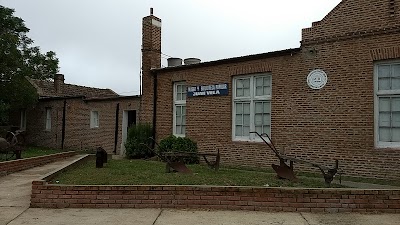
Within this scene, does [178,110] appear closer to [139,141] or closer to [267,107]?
[139,141]

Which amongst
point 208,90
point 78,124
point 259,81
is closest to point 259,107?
point 259,81

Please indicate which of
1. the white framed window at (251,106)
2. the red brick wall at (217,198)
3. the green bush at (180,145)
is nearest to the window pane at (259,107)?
the white framed window at (251,106)

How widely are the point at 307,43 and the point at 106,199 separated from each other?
26.0ft

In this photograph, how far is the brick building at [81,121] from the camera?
1959 centimetres

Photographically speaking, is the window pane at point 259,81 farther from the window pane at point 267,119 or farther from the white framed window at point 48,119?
the white framed window at point 48,119

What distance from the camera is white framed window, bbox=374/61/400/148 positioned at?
10500 mm

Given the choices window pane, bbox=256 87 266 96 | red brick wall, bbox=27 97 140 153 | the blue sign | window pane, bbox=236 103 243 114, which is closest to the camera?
window pane, bbox=256 87 266 96

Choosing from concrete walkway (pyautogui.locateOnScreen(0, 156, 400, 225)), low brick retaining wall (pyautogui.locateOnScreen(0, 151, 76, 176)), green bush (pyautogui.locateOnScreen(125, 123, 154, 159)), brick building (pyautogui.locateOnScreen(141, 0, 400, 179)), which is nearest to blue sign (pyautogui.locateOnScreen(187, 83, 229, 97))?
brick building (pyautogui.locateOnScreen(141, 0, 400, 179))

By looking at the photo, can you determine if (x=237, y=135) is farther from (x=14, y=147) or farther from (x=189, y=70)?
(x=14, y=147)

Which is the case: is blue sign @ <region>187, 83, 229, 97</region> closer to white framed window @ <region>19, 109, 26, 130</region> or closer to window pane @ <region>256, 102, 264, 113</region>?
window pane @ <region>256, 102, 264, 113</region>

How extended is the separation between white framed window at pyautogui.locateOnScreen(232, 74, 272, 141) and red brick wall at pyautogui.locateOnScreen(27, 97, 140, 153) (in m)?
6.76

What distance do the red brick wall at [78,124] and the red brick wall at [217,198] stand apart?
11501mm

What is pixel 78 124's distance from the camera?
72.1 feet

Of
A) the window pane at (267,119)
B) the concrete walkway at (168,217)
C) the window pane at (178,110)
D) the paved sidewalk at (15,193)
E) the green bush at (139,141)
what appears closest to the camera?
the concrete walkway at (168,217)
